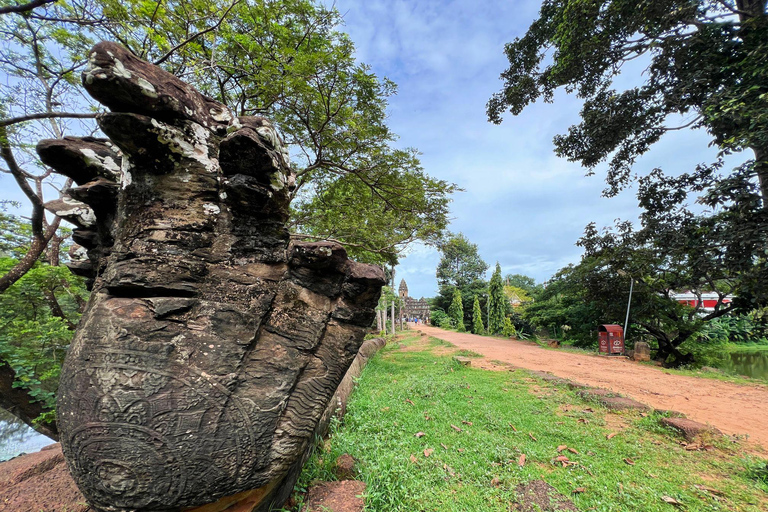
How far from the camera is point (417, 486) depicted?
244 centimetres

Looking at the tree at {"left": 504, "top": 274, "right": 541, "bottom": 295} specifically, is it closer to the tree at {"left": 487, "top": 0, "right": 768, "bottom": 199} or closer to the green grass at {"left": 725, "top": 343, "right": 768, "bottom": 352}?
the green grass at {"left": 725, "top": 343, "right": 768, "bottom": 352}

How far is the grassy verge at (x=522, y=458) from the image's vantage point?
2.30 m

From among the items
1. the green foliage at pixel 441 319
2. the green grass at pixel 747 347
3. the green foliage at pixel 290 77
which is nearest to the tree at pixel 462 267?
the green foliage at pixel 441 319

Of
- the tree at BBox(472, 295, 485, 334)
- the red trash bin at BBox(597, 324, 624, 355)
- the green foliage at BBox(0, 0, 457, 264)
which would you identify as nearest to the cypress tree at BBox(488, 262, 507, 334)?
the tree at BBox(472, 295, 485, 334)

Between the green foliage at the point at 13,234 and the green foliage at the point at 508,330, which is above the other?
the green foliage at the point at 13,234

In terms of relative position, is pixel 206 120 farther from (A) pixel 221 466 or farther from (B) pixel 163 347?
(A) pixel 221 466

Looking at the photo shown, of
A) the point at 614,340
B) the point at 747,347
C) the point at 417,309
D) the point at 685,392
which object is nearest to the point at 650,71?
the point at 685,392

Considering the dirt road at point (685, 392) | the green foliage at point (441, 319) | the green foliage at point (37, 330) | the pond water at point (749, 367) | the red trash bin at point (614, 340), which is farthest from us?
the green foliage at point (441, 319)

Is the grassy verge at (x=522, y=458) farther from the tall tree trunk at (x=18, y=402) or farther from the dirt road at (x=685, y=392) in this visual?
the tall tree trunk at (x=18, y=402)

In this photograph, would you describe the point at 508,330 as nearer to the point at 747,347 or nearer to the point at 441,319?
the point at 441,319

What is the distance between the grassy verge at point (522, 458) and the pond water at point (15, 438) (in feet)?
24.8

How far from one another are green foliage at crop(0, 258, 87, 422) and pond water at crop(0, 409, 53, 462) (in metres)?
2.68

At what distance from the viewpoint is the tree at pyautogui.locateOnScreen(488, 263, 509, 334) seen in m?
20.3

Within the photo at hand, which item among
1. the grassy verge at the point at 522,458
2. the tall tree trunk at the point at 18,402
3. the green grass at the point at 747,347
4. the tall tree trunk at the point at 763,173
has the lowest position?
the tall tree trunk at the point at 18,402
